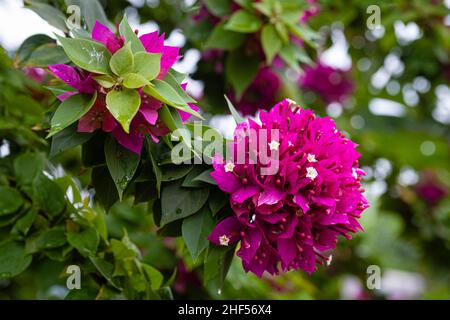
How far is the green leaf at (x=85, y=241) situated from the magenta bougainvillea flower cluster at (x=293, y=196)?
0.95 ft

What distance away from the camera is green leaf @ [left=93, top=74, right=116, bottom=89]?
863 millimetres

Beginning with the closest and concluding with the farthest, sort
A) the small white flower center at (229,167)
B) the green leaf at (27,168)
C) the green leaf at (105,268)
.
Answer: the small white flower center at (229,167) → the green leaf at (105,268) → the green leaf at (27,168)

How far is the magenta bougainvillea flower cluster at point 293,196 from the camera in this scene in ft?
3.02

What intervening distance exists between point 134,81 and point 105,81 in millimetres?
48

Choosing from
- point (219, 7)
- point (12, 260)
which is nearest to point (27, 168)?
point (12, 260)

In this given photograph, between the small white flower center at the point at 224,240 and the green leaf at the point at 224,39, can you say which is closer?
the small white flower center at the point at 224,240

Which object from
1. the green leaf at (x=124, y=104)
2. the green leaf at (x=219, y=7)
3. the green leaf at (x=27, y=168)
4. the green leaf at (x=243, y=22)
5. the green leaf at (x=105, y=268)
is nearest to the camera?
the green leaf at (x=124, y=104)

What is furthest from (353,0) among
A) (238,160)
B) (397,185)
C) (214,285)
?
(238,160)

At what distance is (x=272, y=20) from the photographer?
4.75ft

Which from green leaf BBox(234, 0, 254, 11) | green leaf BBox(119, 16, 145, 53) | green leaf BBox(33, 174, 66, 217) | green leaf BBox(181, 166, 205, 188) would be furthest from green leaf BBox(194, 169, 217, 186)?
green leaf BBox(234, 0, 254, 11)

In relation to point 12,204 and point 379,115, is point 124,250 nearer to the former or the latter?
point 12,204

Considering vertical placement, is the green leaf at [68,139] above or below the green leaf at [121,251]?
above

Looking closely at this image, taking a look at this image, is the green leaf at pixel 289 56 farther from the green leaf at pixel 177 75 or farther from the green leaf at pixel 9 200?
the green leaf at pixel 9 200

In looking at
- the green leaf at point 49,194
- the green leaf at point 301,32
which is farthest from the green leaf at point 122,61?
the green leaf at point 301,32
